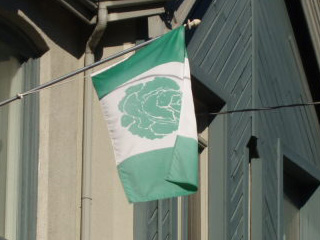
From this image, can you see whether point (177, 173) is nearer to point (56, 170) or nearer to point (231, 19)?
point (56, 170)

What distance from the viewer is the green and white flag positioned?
1078 cm

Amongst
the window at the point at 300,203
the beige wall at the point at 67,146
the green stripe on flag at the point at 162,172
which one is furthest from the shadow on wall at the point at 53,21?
the window at the point at 300,203

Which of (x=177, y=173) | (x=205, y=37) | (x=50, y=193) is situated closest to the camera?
(x=177, y=173)

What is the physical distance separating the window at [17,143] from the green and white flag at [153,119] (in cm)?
119

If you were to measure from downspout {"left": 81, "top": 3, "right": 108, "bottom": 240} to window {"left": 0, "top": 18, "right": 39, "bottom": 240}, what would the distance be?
16.5 inches

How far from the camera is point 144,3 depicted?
41.8 feet

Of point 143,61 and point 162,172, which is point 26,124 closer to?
point 143,61

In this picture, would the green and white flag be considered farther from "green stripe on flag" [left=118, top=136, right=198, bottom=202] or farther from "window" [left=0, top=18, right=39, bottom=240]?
"window" [left=0, top=18, right=39, bottom=240]

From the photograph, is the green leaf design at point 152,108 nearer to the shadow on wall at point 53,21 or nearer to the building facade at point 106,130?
the building facade at point 106,130

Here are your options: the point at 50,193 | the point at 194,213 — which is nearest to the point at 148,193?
the point at 50,193

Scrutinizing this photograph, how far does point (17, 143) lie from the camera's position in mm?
12195

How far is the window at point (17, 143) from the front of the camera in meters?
12.0

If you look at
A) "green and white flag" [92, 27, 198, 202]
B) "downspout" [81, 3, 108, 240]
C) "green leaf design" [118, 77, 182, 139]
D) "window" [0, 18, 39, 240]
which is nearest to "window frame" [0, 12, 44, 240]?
"window" [0, 18, 39, 240]

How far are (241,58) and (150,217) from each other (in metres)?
3.54
